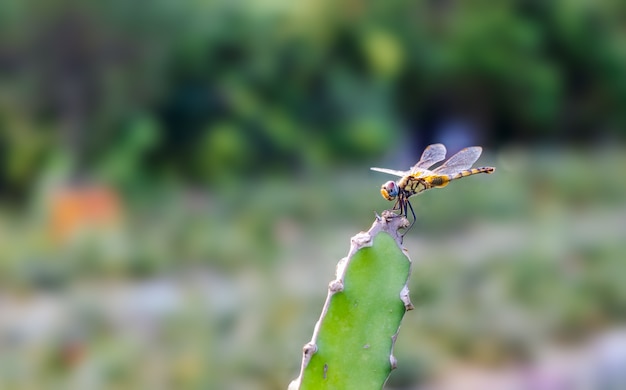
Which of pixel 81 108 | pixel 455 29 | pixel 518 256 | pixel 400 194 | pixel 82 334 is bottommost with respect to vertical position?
pixel 400 194

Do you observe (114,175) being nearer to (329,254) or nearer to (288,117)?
(288,117)

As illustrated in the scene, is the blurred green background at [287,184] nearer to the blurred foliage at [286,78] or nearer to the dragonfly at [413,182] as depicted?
the blurred foliage at [286,78]

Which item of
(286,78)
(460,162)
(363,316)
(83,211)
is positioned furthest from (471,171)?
(286,78)

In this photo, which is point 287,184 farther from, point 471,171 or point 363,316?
point 363,316

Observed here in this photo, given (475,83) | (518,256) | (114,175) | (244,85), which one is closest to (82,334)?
(518,256)

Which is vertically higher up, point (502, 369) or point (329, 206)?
point (329, 206)

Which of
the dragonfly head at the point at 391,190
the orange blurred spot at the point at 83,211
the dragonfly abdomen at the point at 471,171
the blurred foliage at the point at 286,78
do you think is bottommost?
the dragonfly head at the point at 391,190

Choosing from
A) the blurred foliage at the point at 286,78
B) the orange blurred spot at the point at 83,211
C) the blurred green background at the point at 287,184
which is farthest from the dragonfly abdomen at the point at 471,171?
the blurred foliage at the point at 286,78
